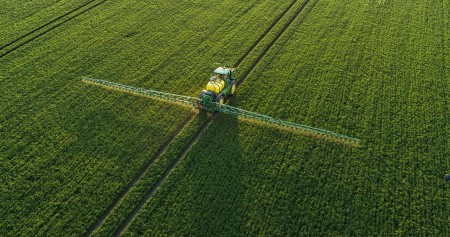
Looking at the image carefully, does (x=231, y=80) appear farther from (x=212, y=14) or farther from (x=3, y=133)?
(x=3, y=133)

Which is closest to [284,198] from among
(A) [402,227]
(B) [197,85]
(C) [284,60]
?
(A) [402,227]

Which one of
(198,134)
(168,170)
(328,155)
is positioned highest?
(198,134)

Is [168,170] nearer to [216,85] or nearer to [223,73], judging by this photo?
[216,85]

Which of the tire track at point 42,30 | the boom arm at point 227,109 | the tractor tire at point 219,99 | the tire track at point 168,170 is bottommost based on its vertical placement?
the tire track at point 168,170

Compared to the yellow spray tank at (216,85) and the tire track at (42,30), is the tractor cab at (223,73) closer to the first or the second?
the yellow spray tank at (216,85)

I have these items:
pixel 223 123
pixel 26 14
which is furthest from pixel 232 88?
pixel 26 14

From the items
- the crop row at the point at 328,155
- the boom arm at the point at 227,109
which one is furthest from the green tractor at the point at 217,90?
the crop row at the point at 328,155
